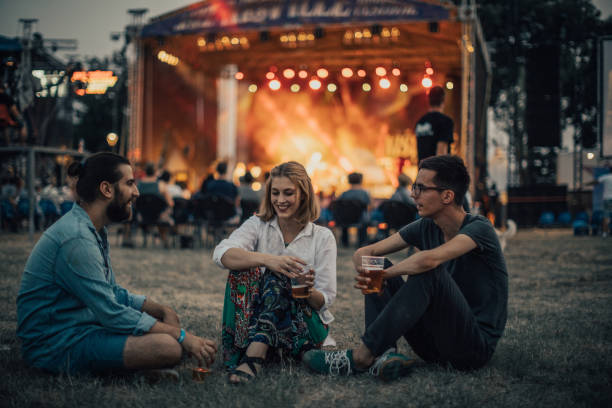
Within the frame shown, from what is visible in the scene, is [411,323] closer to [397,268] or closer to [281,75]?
[397,268]

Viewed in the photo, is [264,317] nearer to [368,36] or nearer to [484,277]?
[484,277]

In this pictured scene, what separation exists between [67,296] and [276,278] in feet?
2.88

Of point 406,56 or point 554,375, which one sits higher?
point 406,56

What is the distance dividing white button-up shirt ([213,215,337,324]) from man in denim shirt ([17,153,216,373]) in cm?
52

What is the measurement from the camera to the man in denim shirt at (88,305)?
228 centimetres

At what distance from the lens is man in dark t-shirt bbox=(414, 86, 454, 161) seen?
5.60 meters

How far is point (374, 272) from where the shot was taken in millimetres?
2424

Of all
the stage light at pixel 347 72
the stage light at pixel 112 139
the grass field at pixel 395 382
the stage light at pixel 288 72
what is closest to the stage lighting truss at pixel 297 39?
the stage light at pixel 288 72

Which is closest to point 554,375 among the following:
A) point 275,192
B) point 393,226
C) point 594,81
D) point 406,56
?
point 275,192

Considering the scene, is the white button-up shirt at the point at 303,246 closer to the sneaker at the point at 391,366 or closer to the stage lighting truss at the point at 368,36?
the sneaker at the point at 391,366

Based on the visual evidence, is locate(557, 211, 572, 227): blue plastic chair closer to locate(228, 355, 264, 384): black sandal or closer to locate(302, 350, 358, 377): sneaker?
locate(302, 350, 358, 377): sneaker

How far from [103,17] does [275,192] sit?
12867 millimetres

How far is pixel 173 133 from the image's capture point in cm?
1512

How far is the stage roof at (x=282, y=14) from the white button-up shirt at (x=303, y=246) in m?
9.75
